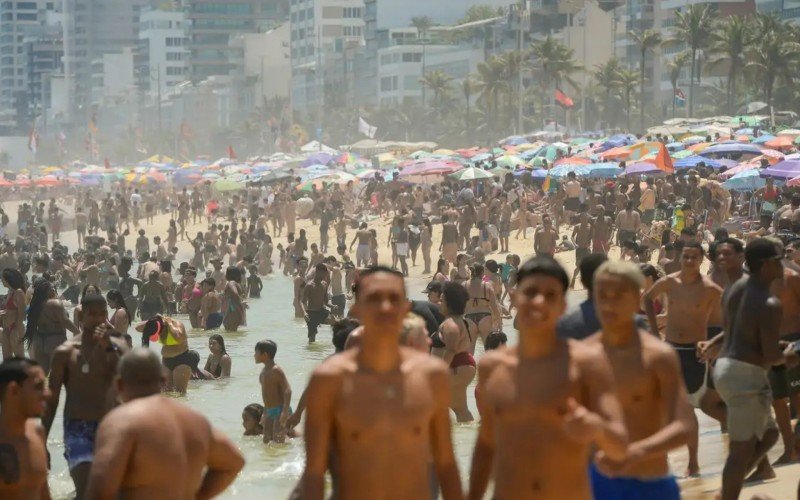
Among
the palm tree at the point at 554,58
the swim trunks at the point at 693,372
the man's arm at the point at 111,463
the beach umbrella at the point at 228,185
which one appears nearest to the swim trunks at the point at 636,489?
the man's arm at the point at 111,463

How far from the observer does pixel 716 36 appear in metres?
64.9

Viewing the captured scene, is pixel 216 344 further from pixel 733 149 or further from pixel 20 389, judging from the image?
pixel 733 149

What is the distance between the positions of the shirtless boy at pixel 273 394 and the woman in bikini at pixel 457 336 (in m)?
1.48

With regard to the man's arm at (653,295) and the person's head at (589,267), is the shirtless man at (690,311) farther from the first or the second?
the person's head at (589,267)

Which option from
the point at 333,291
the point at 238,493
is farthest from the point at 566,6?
the point at 238,493

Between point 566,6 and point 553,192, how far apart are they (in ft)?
203

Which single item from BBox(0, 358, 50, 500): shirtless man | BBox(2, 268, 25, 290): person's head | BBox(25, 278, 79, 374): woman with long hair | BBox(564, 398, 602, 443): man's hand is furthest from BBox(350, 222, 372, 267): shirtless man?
BBox(564, 398, 602, 443): man's hand

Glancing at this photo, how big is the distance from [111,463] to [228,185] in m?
51.0

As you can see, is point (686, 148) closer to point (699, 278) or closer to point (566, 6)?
point (699, 278)

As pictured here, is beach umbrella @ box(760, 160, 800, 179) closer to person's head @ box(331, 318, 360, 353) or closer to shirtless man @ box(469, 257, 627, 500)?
person's head @ box(331, 318, 360, 353)

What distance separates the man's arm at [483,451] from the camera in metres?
4.36

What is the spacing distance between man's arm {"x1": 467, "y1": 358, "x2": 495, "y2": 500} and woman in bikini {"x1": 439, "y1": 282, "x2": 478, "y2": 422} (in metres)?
5.15

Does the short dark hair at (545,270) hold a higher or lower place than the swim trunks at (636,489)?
higher

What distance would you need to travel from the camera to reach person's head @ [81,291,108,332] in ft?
22.0
